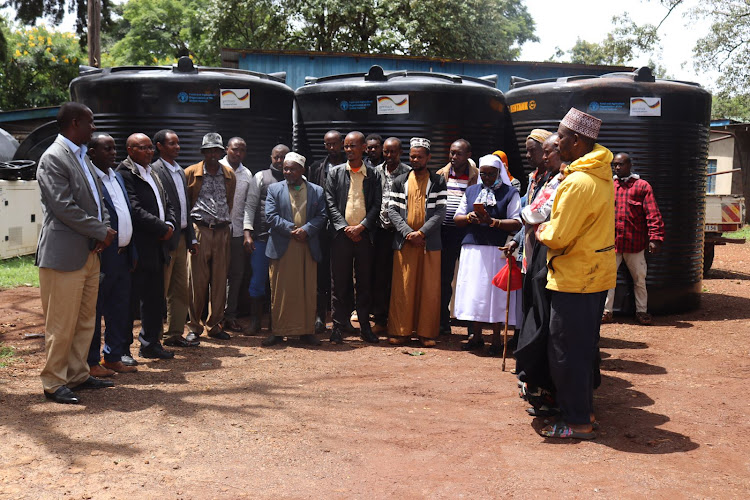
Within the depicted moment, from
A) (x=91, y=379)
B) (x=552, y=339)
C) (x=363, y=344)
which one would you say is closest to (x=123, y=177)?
(x=91, y=379)

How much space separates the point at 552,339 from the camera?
167 inches

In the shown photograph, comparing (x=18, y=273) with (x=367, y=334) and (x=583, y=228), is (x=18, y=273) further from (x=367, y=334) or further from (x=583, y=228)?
(x=583, y=228)

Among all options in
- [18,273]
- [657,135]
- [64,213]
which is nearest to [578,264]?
[64,213]

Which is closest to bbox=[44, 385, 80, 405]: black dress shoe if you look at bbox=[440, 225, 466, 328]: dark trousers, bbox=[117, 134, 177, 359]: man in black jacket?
bbox=[117, 134, 177, 359]: man in black jacket

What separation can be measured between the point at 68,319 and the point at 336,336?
2627mm

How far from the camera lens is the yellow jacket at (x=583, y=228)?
406 centimetres

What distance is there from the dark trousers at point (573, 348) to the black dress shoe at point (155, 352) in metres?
3.21

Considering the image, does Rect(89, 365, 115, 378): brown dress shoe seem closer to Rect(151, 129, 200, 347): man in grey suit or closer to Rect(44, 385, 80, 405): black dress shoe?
Rect(44, 385, 80, 405): black dress shoe

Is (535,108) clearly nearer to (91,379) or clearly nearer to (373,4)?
(91,379)

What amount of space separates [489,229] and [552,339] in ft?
6.68

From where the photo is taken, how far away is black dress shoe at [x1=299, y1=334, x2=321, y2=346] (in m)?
6.64

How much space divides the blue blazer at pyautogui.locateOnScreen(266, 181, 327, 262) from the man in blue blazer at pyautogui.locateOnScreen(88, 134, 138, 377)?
1382mm

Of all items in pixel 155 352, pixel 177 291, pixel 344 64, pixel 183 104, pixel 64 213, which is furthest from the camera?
pixel 344 64

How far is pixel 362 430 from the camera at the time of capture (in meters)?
4.30
